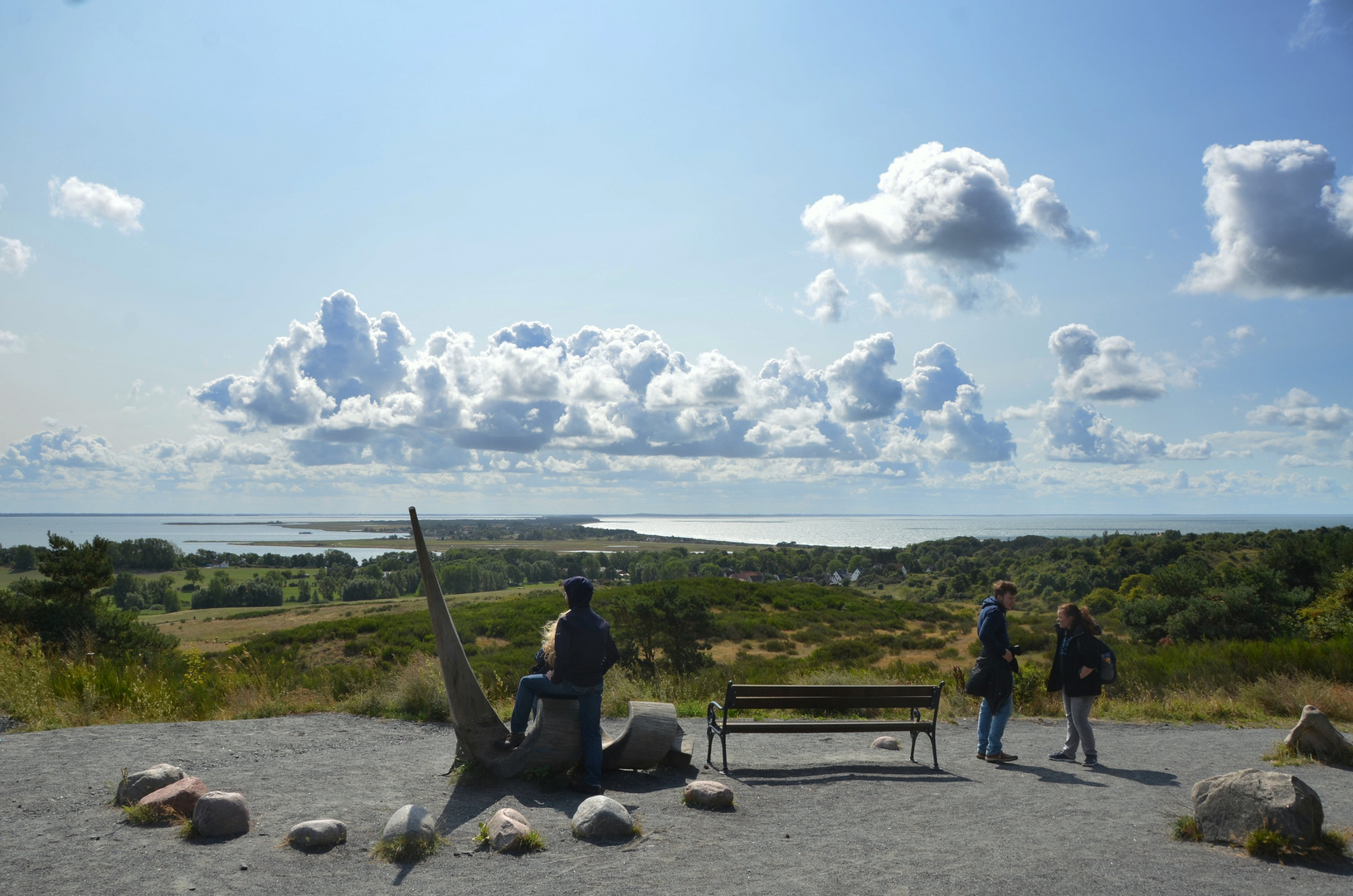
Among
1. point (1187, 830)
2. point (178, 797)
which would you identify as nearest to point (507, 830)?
point (178, 797)

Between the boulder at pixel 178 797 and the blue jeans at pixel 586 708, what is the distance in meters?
2.38

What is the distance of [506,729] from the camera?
6.55 m

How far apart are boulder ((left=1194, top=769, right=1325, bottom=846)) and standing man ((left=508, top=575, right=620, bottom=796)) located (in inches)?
171

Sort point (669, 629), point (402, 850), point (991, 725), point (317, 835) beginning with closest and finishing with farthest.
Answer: point (402, 850) → point (317, 835) → point (991, 725) → point (669, 629)

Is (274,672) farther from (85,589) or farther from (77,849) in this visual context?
(85,589)

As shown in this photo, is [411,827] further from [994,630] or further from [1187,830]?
[994,630]

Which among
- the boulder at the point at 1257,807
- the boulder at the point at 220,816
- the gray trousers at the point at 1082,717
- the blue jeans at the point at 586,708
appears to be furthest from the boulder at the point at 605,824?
the gray trousers at the point at 1082,717

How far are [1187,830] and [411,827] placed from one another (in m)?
5.29

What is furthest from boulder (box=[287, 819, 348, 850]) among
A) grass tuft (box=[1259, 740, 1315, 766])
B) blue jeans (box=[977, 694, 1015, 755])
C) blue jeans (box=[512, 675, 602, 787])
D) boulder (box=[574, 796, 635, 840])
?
grass tuft (box=[1259, 740, 1315, 766])

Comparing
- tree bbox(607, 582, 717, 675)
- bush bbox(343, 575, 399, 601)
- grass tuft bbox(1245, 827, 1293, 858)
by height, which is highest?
grass tuft bbox(1245, 827, 1293, 858)

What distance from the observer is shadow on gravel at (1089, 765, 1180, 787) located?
7.03m

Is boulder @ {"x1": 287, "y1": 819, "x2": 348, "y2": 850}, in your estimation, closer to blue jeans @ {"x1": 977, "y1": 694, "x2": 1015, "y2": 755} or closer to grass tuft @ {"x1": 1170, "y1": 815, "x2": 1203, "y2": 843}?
grass tuft @ {"x1": 1170, "y1": 815, "x2": 1203, "y2": 843}

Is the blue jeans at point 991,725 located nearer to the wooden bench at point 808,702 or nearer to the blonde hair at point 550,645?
the wooden bench at point 808,702

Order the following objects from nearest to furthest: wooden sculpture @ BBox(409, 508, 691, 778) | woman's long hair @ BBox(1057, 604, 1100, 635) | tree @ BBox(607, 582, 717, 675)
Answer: wooden sculpture @ BBox(409, 508, 691, 778) < woman's long hair @ BBox(1057, 604, 1100, 635) < tree @ BBox(607, 582, 717, 675)
